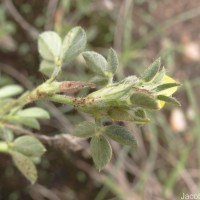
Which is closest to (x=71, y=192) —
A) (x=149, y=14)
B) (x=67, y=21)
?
(x=67, y=21)

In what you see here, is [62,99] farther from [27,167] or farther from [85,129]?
[27,167]

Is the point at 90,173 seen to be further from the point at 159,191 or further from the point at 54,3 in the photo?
the point at 54,3

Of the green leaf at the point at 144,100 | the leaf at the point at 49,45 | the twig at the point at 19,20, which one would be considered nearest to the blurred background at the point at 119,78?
the twig at the point at 19,20

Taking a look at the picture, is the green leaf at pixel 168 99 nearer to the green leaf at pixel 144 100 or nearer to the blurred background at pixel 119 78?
the green leaf at pixel 144 100

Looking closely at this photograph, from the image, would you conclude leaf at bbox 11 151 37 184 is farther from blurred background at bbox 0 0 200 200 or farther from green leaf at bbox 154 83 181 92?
blurred background at bbox 0 0 200 200

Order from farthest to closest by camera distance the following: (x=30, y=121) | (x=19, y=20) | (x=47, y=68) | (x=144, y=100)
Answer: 1. (x=19, y=20)
2. (x=30, y=121)
3. (x=47, y=68)
4. (x=144, y=100)

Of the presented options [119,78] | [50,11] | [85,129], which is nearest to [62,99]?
[85,129]
